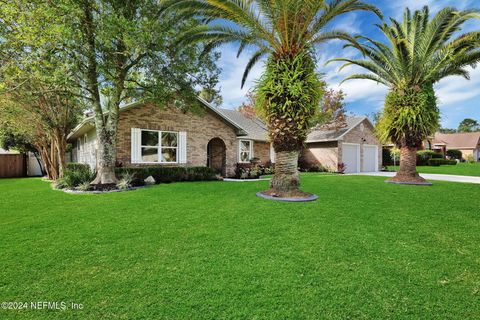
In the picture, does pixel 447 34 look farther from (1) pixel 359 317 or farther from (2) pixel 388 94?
(1) pixel 359 317

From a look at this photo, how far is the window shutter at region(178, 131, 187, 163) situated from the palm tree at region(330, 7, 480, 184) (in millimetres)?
9762

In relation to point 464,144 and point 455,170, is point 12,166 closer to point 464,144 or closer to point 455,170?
point 455,170

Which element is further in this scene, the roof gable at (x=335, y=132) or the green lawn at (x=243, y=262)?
the roof gable at (x=335, y=132)

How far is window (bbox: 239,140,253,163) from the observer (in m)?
19.2

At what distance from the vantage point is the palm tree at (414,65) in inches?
428

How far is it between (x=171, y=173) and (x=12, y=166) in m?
17.3

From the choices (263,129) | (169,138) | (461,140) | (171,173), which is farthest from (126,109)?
(461,140)

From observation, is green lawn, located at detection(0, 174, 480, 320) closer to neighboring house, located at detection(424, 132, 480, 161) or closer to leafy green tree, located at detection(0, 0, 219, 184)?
leafy green tree, located at detection(0, 0, 219, 184)

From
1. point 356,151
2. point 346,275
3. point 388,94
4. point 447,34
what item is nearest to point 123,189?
point 346,275

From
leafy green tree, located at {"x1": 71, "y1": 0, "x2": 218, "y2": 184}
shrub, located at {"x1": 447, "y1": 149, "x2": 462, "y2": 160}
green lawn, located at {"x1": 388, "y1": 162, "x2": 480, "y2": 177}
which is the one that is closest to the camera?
leafy green tree, located at {"x1": 71, "y1": 0, "x2": 218, "y2": 184}

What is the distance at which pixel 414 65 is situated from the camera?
38.5ft

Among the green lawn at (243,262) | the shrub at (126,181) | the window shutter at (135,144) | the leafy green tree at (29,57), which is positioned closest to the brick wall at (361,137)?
the green lawn at (243,262)

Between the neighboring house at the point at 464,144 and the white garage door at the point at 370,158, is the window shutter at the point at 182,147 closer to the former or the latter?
the white garage door at the point at 370,158

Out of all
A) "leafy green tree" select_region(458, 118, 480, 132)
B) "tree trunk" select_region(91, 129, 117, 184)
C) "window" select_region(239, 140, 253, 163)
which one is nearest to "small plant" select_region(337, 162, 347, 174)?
"window" select_region(239, 140, 253, 163)
